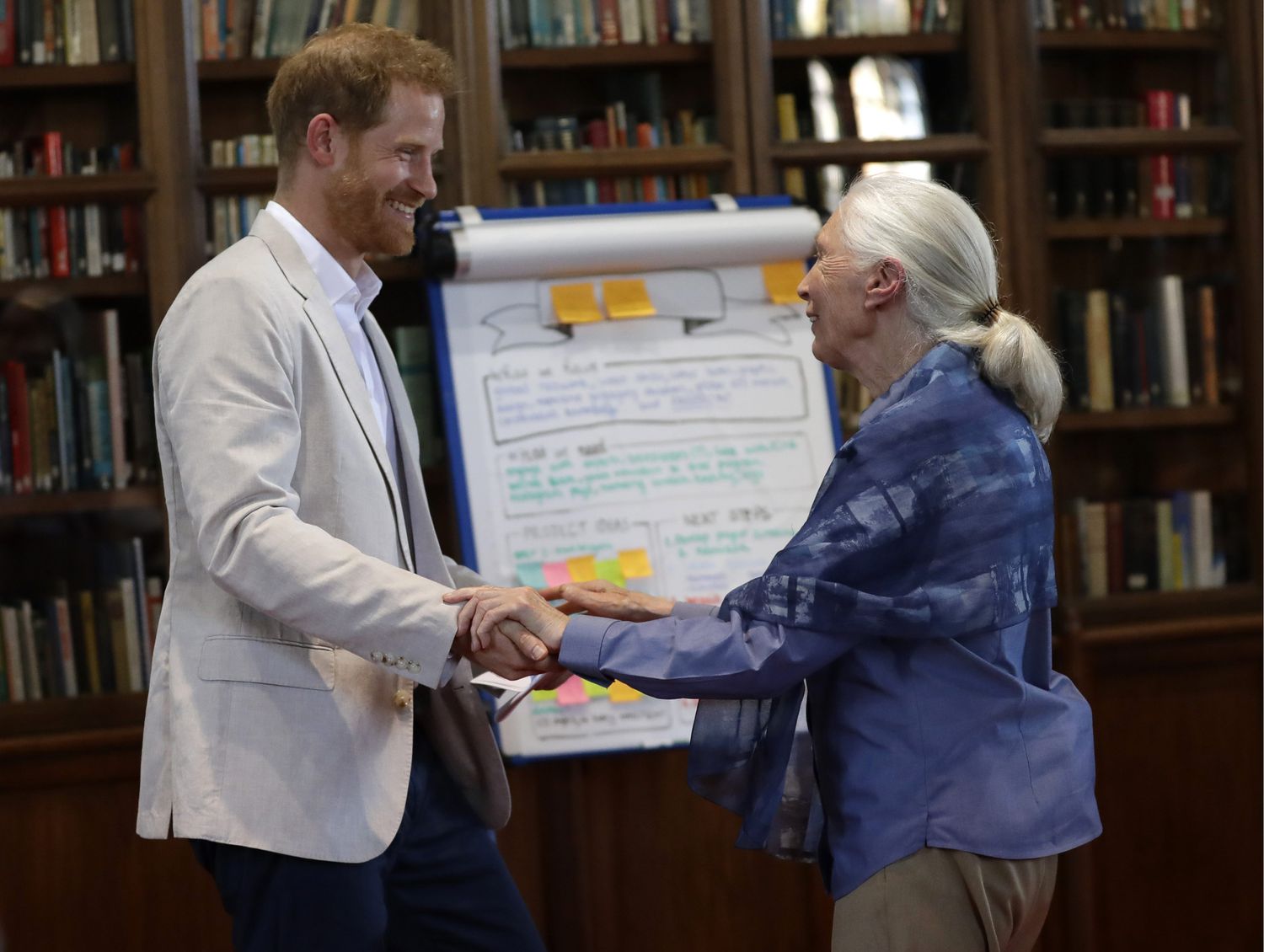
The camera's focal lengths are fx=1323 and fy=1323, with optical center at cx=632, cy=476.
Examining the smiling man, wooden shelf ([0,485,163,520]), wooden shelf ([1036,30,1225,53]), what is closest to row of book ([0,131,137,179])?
wooden shelf ([0,485,163,520])

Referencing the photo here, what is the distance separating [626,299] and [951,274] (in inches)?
48.9

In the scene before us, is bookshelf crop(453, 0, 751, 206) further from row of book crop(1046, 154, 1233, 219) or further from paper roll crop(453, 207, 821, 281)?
row of book crop(1046, 154, 1233, 219)

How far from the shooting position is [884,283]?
1.67 metres

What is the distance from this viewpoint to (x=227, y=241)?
120 inches

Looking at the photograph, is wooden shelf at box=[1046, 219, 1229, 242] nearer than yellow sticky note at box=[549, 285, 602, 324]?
No

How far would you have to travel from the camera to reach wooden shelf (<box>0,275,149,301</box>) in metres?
2.98

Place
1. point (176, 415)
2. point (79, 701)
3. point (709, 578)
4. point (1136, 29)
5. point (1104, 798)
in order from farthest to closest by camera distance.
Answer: point (1136, 29) → point (1104, 798) → point (79, 701) → point (709, 578) → point (176, 415)

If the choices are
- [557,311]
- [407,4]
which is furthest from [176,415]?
[407,4]

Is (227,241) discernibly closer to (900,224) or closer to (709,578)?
(709,578)

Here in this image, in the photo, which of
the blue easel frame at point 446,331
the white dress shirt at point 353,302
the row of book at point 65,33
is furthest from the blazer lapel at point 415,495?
the row of book at point 65,33

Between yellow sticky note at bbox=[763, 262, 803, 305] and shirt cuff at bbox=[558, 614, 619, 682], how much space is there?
4.51 feet

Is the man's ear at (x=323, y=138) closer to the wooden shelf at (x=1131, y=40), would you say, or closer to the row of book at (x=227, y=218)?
the row of book at (x=227, y=218)

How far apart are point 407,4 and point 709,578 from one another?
1524 millimetres

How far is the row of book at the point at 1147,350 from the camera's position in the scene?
3.39 metres
